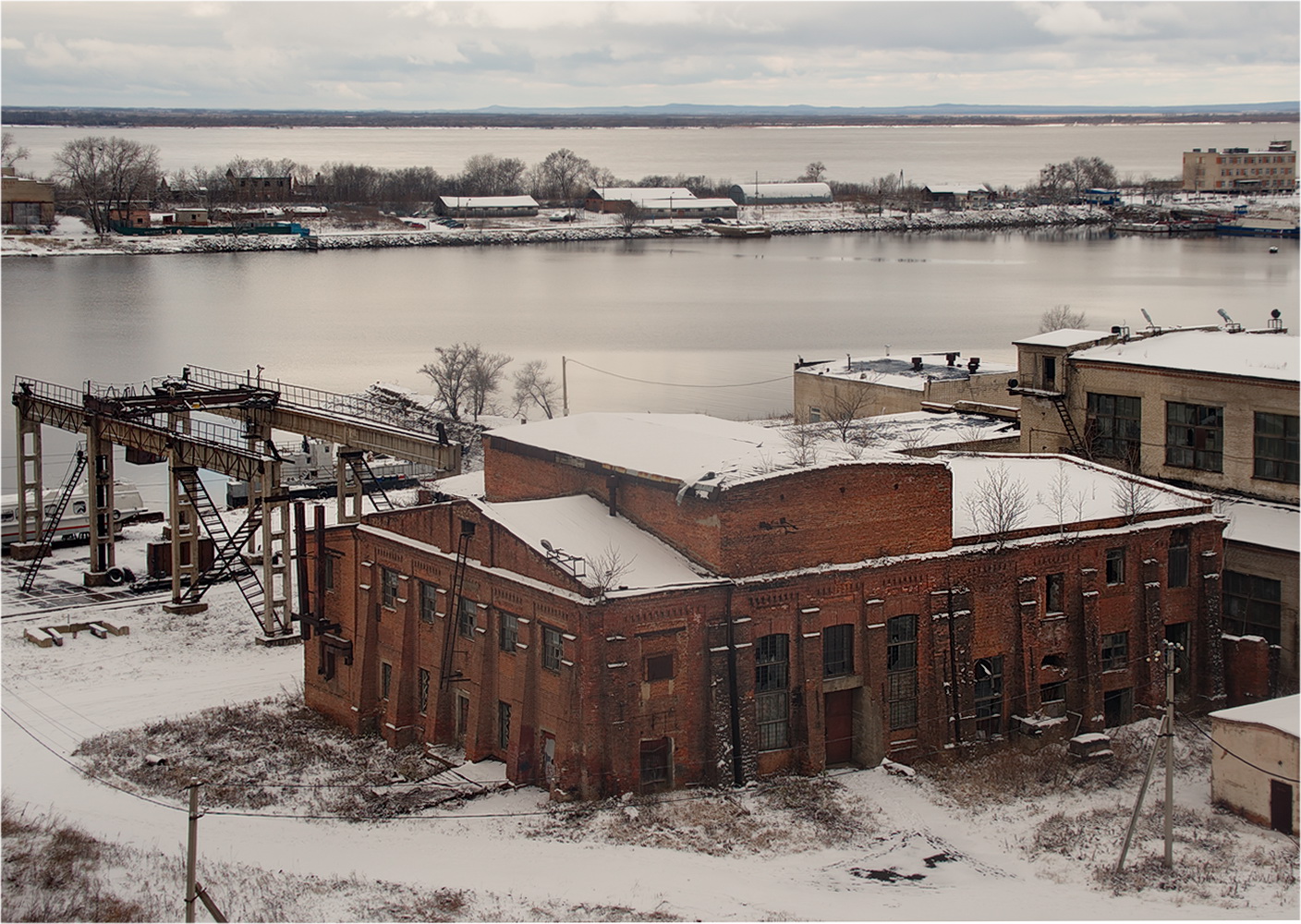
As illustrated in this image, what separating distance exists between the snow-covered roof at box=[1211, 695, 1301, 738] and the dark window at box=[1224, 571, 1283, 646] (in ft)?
19.9

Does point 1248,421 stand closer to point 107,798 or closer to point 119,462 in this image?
point 107,798

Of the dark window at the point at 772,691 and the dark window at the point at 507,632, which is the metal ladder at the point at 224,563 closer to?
the dark window at the point at 507,632

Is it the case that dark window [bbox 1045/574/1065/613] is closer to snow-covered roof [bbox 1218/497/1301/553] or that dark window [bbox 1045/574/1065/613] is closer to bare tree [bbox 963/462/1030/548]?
bare tree [bbox 963/462/1030/548]

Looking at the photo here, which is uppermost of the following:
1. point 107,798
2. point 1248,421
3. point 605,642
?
point 1248,421

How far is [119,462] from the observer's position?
62906 mm

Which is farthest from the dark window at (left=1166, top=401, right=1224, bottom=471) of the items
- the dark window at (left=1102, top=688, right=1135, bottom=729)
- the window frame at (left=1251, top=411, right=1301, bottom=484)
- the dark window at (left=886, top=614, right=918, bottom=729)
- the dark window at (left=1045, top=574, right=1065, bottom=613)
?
the dark window at (left=886, top=614, right=918, bottom=729)

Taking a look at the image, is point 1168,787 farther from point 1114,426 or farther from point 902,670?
point 1114,426

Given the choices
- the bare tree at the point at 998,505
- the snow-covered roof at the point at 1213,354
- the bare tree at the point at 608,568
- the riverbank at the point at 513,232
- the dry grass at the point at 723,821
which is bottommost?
the dry grass at the point at 723,821

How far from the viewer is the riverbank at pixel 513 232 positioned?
150 m

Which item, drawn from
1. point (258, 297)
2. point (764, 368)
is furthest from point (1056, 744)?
point (258, 297)

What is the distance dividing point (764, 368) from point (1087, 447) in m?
49.2

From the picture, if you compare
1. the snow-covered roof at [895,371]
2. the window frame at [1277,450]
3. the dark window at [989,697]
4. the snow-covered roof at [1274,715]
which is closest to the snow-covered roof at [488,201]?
the snow-covered roof at [895,371]

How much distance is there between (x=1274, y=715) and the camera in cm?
2678

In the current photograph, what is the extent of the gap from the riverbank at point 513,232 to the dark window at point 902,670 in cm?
13109
